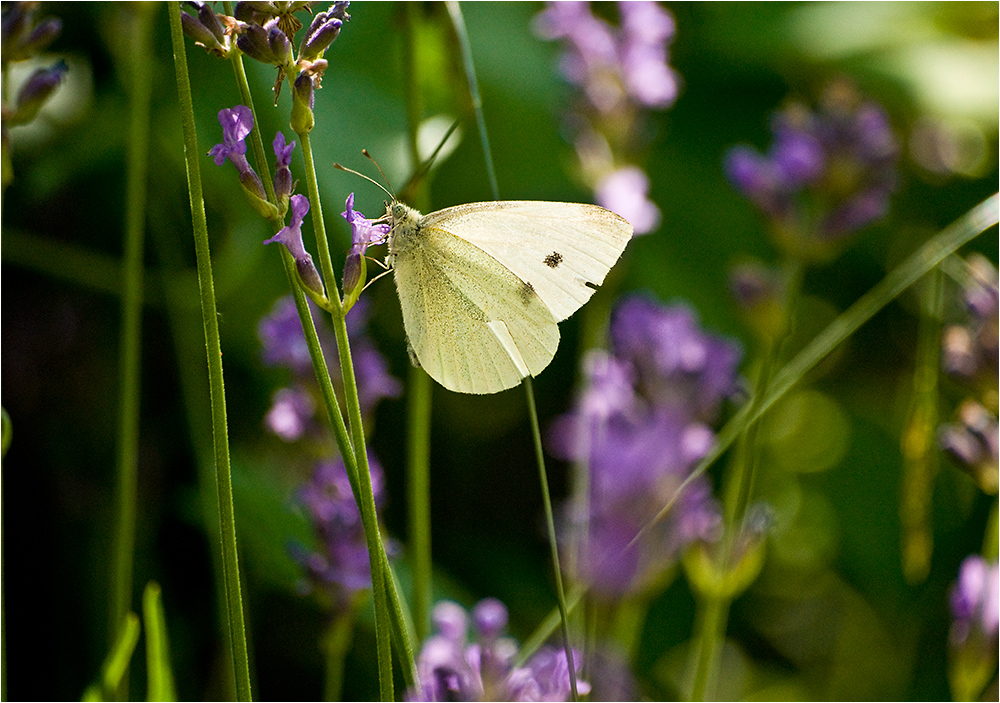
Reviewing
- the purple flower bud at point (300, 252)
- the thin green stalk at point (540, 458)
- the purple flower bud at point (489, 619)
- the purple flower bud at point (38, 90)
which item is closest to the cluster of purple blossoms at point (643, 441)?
the purple flower bud at point (489, 619)

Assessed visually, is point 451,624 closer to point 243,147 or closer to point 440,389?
point 243,147

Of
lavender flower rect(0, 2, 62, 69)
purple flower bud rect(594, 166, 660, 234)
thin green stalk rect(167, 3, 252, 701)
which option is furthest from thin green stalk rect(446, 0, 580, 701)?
purple flower bud rect(594, 166, 660, 234)

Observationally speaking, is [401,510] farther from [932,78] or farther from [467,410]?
[932,78]

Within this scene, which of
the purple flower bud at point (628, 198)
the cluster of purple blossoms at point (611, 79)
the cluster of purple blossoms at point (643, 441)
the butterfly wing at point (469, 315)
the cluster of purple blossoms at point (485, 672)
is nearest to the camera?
the cluster of purple blossoms at point (485, 672)

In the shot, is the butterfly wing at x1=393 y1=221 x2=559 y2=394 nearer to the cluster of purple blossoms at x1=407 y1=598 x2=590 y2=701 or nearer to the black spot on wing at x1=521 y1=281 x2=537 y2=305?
the black spot on wing at x1=521 y1=281 x2=537 y2=305

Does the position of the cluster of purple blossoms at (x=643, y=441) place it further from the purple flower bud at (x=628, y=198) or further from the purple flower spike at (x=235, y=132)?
the purple flower spike at (x=235, y=132)

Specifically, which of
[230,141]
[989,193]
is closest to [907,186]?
[989,193]
